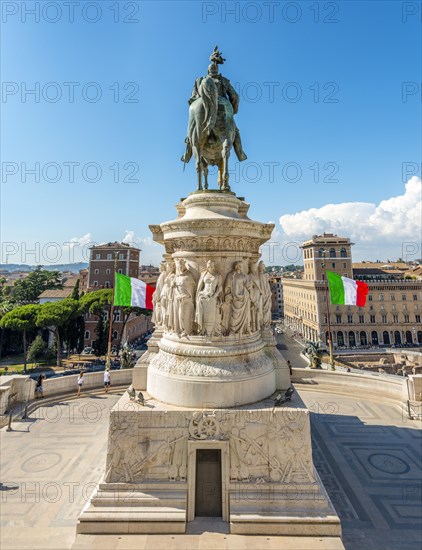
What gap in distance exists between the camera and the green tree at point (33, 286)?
57.5 meters

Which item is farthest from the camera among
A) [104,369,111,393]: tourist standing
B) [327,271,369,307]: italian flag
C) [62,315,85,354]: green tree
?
[62,315,85,354]: green tree

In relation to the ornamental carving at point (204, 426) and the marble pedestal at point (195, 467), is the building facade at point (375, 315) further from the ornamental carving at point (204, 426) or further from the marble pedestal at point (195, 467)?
the ornamental carving at point (204, 426)

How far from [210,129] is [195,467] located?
779 centimetres

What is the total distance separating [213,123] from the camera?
8023 millimetres

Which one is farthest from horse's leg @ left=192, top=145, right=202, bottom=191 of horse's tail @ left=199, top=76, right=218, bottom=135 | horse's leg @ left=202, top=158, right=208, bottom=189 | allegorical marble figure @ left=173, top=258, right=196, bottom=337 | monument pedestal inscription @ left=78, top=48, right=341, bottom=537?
allegorical marble figure @ left=173, top=258, right=196, bottom=337

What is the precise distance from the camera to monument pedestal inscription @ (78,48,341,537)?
5785mm

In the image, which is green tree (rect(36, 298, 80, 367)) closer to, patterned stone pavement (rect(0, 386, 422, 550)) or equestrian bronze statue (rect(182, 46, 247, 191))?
patterned stone pavement (rect(0, 386, 422, 550))

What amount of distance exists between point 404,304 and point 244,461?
61.6m

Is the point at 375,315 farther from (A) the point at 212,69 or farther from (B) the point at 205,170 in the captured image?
(A) the point at 212,69

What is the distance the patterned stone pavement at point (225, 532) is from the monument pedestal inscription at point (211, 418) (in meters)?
0.39

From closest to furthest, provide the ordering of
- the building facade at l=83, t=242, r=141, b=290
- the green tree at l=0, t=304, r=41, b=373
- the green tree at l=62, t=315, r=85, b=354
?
the green tree at l=0, t=304, r=41, b=373 < the green tree at l=62, t=315, r=85, b=354 < the building facade at l=83, t=242, r=141, b=290

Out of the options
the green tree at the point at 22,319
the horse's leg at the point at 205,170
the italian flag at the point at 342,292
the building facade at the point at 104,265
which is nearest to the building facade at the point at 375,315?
the building facade at the point at 104,265

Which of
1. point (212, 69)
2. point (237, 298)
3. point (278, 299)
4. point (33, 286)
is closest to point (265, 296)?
point (237, 298)

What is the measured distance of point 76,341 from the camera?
3994 cm
